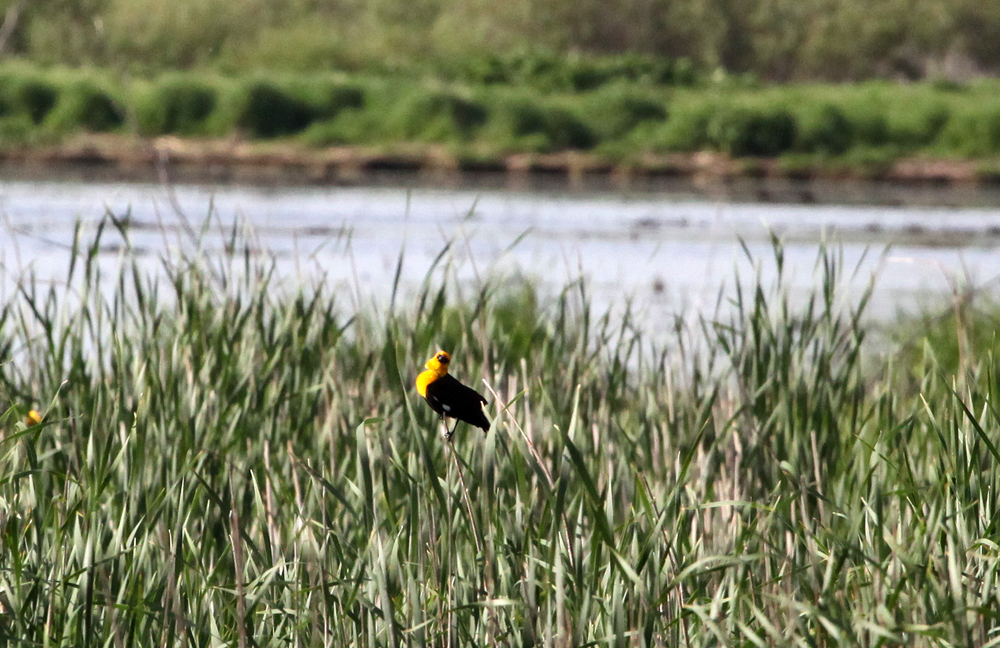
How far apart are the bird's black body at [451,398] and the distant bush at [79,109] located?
30.6 m

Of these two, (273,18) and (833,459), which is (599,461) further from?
(273,18)

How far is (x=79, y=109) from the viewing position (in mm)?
32031

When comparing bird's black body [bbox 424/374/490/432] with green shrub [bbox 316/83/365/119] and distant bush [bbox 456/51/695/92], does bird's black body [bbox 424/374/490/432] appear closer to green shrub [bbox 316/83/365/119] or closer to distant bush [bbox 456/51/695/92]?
green shrub [bbox 316/83/365/119]

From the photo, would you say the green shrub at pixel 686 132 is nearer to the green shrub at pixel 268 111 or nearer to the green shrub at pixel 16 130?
the green shrub at pixel 268 111

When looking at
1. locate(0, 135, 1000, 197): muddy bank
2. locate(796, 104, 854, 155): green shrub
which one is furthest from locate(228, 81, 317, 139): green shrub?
locate(796, 104, 854, 155): green shrub

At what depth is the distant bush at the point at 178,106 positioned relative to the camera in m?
32.9

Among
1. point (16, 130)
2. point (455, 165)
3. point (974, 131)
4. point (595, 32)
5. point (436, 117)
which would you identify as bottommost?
point (455, 165)

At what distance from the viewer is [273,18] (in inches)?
2131

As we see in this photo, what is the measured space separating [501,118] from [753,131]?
18.9 ft

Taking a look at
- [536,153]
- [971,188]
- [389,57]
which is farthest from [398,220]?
[389,57]

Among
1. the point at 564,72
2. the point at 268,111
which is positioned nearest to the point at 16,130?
the point at 268,111

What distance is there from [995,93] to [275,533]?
36.4m

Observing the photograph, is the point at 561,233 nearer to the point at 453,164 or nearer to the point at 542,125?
the point at 453,164

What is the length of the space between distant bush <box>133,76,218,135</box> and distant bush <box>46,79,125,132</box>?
31.6 inches
